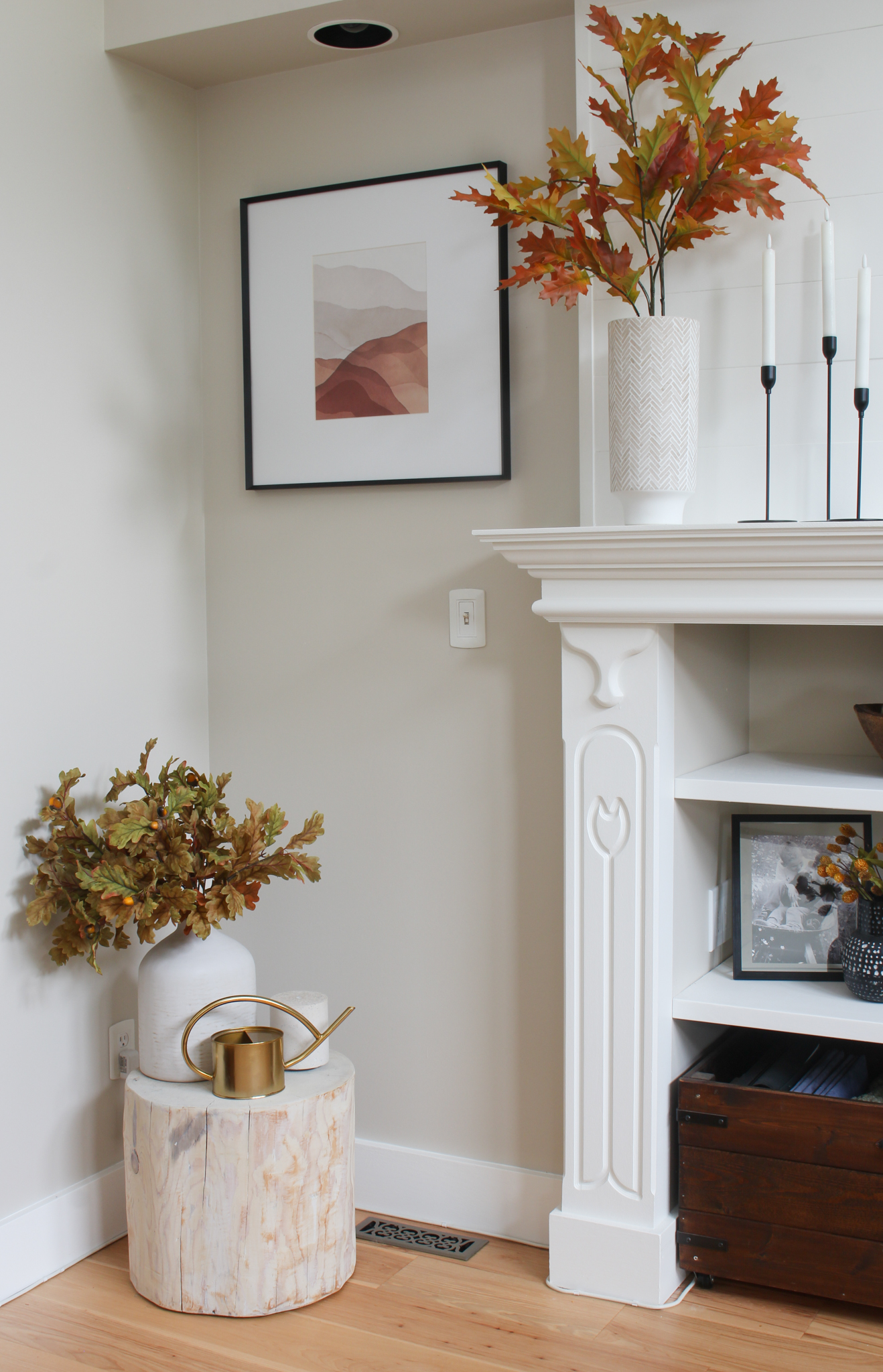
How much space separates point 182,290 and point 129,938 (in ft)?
4.08

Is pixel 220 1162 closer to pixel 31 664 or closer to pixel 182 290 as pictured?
pixel 31 664

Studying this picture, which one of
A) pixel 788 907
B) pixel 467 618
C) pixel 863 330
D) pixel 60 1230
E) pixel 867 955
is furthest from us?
pixel 467 618

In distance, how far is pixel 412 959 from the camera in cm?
233

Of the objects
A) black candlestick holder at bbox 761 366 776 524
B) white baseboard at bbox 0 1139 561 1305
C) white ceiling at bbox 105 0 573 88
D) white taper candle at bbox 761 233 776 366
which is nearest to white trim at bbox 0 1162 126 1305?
white baseboard at bbox 0 1139 561 1305

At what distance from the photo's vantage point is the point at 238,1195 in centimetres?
192

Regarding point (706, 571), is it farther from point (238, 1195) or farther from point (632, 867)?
point (238, 1195)

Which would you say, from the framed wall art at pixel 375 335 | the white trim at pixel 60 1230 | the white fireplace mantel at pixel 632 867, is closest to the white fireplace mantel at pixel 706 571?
the white fireplace mantel at pixel 632 867

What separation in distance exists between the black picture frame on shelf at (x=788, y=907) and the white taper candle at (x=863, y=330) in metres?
0.70

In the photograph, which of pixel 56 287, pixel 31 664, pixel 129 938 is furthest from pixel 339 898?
pixel 56 287

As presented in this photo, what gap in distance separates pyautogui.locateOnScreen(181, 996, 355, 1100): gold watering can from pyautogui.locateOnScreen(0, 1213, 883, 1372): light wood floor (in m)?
0.36

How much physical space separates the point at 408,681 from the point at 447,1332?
1.07 meters

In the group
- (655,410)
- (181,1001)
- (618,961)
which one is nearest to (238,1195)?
(181,1001)

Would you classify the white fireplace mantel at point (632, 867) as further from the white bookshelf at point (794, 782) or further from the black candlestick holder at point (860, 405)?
the black candlestick holder at point (860, 405)

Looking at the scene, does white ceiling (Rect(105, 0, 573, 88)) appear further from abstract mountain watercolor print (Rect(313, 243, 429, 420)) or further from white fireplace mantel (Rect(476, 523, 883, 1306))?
white fireplace mantel (Rect(476, 523, 883, 1306))
